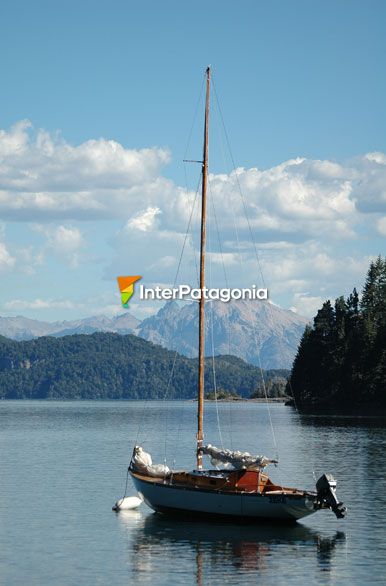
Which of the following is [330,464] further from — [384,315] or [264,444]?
[384,315]

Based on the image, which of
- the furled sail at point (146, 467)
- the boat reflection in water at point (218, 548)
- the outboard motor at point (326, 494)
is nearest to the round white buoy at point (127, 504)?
the furled sail at point (146, 467)

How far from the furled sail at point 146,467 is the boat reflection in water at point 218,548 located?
2.47 m

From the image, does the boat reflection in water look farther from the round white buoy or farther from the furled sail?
the round white buoy

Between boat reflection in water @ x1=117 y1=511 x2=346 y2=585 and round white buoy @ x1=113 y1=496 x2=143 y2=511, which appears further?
round white buoy @ x1=113 y1=496 x2=143 y2=511

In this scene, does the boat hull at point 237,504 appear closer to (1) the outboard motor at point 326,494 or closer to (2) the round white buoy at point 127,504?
(1) the outboard motor at point 326,494

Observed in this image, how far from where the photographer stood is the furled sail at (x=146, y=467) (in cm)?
5581

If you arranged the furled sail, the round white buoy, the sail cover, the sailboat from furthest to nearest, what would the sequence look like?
the round white buoy, the furled sail, the sail cover, the sailboat

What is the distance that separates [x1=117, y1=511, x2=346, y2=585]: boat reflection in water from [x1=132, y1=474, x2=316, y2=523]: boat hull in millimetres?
649

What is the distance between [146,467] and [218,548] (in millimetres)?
9695

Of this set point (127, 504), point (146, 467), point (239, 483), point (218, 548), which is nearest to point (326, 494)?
point (239, 483)

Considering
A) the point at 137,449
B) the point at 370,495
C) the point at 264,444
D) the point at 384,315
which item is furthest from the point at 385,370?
the point at 137,449

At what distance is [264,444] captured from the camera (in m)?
113

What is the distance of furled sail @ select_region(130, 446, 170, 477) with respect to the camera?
5581 cm

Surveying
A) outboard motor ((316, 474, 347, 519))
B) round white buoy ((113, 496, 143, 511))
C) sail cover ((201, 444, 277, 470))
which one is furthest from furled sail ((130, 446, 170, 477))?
outboard motor ((316, 474, 347, 519))
